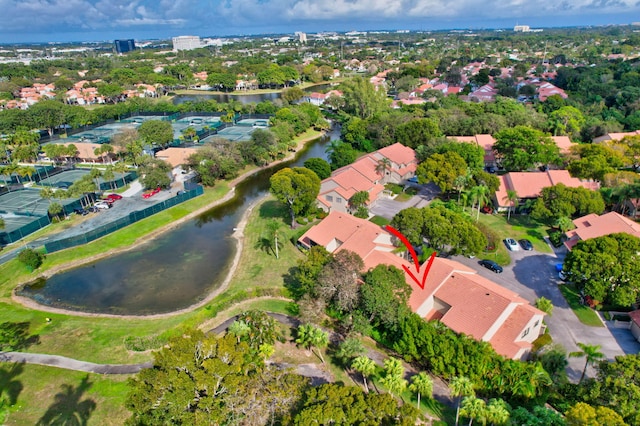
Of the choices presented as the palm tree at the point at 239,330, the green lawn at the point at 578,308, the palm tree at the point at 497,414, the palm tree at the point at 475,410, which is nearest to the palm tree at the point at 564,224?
the green lawn at the point at 578,308

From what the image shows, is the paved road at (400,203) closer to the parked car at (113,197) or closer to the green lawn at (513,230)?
the green lawn at (513,230)

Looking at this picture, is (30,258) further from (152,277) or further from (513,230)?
(513,230)

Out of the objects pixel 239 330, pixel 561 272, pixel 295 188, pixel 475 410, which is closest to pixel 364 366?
pixel 475 410

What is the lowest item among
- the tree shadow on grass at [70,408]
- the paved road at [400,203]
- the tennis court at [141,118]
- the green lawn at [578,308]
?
the green lawn at [578,308]

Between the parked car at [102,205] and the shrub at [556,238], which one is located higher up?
the parked car at [102,205]

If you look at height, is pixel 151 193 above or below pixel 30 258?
below

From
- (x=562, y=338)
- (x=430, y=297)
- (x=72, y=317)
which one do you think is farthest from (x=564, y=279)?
(x=72, y=317)

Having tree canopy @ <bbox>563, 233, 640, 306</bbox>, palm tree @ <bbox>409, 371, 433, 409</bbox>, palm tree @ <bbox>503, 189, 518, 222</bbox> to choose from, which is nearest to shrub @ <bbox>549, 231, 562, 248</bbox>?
palm tree @ <bbox>503, 189, 518, 222</bbox>
